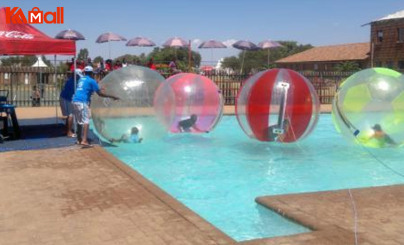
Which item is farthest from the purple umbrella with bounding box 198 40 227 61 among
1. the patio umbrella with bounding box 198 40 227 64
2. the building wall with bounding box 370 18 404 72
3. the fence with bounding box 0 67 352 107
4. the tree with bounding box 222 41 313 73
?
the tree with bounding box 222 41 313 73

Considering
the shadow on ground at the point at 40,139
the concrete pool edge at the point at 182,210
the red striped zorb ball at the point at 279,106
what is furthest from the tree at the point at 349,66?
the concrete pool edge at the point at 182,210

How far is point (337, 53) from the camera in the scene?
53812mm

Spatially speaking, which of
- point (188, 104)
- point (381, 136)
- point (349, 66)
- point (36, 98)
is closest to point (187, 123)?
point (188, 104)

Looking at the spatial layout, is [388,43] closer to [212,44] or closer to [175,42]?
[212,44]

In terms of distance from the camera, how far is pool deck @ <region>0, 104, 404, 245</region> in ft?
15.2

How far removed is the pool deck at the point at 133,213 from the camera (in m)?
4.63

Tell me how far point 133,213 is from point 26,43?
5.71 m

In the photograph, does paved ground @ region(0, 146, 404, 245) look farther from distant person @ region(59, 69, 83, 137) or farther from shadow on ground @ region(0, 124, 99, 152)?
distant person @ region(59, 69, 83, 137)

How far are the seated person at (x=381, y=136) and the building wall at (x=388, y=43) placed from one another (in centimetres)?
3172

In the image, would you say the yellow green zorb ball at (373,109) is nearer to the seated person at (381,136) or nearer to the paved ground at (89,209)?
the seated person at (381,136)

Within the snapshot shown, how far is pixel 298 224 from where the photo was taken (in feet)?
17.4

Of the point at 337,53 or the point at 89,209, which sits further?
the point at 337,53

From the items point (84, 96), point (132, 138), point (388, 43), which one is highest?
point (388, 43)

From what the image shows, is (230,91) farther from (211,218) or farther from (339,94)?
(211,218)
